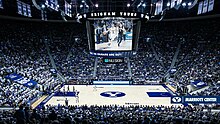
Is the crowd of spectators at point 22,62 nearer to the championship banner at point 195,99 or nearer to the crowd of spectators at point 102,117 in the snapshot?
the crowd of spectators at point 102,117

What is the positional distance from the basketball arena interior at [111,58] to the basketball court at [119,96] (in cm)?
12

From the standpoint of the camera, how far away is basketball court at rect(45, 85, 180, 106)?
2348 centimetres

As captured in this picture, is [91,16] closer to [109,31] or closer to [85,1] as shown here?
[109,31]

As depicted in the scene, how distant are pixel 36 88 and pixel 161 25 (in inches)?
1285

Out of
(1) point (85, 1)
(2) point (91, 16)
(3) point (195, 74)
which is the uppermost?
(1) point (85, 1)

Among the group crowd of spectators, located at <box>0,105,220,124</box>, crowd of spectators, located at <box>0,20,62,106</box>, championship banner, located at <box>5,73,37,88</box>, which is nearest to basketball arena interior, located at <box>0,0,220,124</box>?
championship banner, located at <box>5,73,37,88</box>

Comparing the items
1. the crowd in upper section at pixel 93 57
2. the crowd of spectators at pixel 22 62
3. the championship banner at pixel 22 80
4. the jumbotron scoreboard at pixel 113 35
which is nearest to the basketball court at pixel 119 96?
the crowd in upper section at pixel 93 57

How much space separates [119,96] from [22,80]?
13.3m

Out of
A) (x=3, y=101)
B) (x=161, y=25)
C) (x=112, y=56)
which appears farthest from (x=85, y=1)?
(x=161, y=25)

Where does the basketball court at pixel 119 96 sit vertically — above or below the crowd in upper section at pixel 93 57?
below

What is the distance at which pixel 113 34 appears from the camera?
23.4 m

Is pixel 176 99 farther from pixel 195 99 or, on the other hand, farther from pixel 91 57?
pixel 91 57

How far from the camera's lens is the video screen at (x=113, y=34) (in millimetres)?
23078

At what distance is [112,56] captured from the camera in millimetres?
24656
